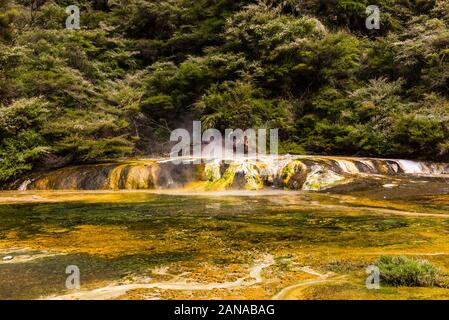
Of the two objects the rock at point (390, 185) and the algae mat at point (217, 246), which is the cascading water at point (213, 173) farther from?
the algae mat at point (217, 246)

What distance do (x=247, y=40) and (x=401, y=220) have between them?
47.0ft

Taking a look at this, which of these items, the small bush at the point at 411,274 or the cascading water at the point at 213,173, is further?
the cascading water at the point at 213,173

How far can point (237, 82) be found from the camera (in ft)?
60.3

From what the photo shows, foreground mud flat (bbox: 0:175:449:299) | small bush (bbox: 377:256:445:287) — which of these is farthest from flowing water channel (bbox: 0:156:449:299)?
small bush (bbox: 377:256:445:287)

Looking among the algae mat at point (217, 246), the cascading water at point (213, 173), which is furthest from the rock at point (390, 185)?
the cascading water at point (213, 173)

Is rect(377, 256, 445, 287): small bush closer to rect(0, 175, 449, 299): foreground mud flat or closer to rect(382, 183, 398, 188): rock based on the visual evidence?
Answer: rect(0, 175, 449, 299): foreground mud flat

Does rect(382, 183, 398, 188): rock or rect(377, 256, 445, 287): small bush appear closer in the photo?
rect(377, 256, 445, 287): small bush

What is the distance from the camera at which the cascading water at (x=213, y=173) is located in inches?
516

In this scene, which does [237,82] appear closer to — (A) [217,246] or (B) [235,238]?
(B) [235,238]

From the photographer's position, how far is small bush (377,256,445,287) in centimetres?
381

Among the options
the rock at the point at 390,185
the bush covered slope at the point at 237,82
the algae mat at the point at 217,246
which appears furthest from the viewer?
the bush covered slope at the point at 237,82

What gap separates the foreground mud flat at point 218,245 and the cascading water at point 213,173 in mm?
3034

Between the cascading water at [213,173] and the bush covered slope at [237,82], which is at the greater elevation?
the bush covered slope at [237,82]

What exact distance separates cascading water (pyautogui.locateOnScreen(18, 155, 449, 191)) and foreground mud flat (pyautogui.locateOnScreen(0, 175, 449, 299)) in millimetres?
3034
